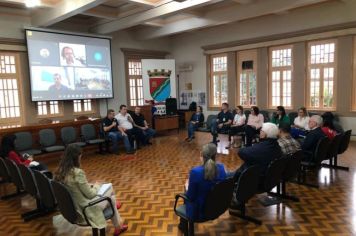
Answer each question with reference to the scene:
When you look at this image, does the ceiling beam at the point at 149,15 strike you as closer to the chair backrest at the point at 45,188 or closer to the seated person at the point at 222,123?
the seated person at the point at 222,123

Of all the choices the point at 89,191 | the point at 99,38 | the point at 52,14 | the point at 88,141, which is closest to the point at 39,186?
the point at 89,191

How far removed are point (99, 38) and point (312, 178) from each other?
7.65 metres

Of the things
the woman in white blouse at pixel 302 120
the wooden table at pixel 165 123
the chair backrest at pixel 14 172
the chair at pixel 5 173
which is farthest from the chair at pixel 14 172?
the woman in white blouse at pixel 302 120

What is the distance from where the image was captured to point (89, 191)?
8.95ft

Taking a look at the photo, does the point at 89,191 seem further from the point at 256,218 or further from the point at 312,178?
the point at 312,178

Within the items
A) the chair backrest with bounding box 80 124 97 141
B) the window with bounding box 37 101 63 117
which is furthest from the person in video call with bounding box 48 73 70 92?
the chair backrest with bounding box 80 124 97 141

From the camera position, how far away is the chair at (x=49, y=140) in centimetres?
644

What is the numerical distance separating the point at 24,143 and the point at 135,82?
226 inches

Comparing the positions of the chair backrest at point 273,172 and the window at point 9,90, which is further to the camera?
the window at point 9,90

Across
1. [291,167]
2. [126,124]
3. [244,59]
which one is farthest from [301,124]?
[126,124]

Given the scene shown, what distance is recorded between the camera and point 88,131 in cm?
750

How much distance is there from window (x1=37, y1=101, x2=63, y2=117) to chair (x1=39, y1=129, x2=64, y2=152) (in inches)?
91.8

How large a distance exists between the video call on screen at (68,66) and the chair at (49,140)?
2.01 metres

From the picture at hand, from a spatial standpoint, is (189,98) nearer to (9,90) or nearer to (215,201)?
(9,90)
